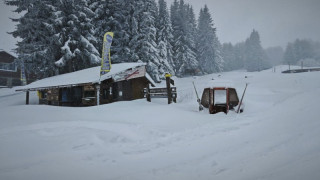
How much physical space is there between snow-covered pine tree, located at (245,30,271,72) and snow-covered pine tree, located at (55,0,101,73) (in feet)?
204

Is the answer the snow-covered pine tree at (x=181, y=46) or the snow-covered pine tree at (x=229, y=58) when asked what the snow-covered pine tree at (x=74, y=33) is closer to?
the snow-covered pine tree at (x=181, y=46)

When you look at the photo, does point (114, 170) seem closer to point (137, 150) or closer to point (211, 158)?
point (137, 150)

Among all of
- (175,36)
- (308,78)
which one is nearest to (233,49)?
(175,36)

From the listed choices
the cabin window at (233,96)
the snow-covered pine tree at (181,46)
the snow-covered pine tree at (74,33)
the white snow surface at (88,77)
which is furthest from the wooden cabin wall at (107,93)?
the snow-covered pine tree at (181,46)

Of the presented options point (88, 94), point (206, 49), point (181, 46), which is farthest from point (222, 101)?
point (206, 49)

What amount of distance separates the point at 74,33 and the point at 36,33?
4.05 meters

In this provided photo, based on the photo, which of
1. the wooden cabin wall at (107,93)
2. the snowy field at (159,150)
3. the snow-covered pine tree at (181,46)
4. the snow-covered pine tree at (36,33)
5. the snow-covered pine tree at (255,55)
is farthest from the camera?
the snow-covered pine tree at (255,55)

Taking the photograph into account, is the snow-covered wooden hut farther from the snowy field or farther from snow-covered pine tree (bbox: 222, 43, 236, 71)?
snow-covered pine tree (bbox: 222, 43, 236, 71)

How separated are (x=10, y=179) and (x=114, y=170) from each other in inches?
71.8

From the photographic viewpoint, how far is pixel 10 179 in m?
3.45

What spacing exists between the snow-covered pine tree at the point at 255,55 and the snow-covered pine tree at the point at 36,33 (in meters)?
66.0

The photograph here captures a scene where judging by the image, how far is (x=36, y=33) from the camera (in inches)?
865

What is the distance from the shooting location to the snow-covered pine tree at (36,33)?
845 inches

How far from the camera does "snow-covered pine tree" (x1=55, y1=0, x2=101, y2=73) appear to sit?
22.0 m
